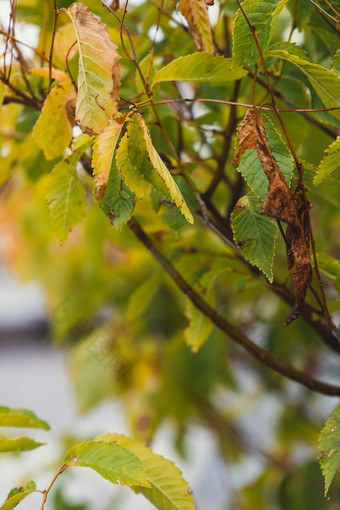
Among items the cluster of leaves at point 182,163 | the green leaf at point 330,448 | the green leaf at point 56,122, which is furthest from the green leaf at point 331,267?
the green leaf at point 56,122

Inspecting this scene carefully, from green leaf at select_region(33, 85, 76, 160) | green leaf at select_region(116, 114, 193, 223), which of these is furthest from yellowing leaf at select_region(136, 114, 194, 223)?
green leaf at select_region(33, 85, 76, 160)

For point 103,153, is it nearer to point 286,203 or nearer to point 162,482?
point 286,203

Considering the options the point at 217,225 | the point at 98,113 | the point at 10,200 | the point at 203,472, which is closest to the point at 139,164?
the point at 98,113

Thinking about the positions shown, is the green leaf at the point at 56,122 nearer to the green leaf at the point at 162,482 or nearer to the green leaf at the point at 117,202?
the green leaf at the point at 117,202

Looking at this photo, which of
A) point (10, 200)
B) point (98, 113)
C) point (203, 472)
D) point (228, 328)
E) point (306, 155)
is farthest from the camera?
point (203, 472)

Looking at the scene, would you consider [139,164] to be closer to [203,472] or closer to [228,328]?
[228,328]

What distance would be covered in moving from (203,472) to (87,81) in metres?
1.42

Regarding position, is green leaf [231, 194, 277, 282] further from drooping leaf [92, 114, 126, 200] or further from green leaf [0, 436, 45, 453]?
green leaf [0, 436, 45, 453]

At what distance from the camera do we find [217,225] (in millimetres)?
441

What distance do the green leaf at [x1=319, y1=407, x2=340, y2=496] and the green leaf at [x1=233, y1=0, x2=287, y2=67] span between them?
24cm

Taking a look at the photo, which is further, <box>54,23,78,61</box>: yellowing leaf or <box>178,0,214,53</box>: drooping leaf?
<box>54,23,78,61</box>: yellowing leaf

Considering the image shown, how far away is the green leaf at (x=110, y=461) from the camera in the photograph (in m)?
0.33

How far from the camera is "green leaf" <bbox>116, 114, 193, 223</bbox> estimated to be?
0.30 meters

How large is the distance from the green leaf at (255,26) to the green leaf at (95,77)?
77mm
